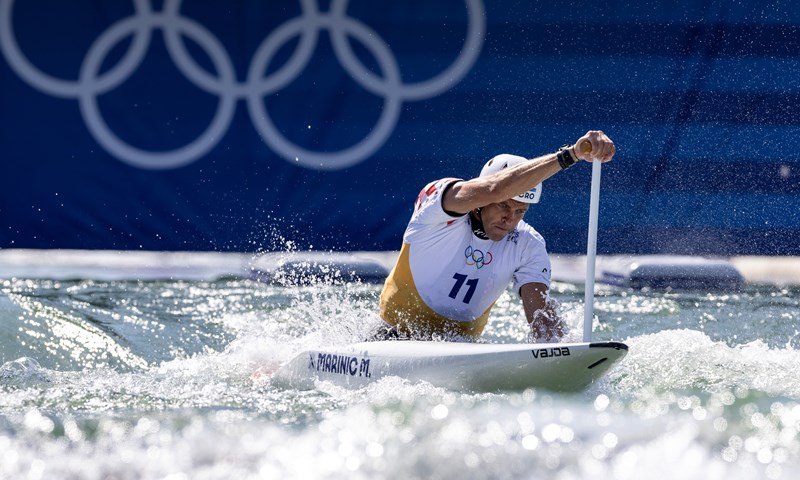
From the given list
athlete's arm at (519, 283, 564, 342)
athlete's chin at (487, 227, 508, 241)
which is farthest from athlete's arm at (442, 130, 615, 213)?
athlete's arm at (519, 283, 564, 342)

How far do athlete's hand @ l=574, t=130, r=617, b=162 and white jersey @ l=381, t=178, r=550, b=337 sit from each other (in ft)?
2.86

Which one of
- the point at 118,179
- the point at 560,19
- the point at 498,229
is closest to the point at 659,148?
the point at 560,19

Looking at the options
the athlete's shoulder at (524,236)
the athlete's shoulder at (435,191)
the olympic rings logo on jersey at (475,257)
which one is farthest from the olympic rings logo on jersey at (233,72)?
the olympic rings logo on jersey at (475,257)

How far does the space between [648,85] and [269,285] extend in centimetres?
342

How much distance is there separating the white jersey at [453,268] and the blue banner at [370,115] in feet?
10.1

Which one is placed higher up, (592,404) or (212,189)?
(212,189)

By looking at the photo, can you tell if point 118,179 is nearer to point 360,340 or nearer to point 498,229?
point 360,340

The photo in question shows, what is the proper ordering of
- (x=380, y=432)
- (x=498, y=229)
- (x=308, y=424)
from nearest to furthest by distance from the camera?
(x=380, y=432), (x=308, y=424), (x=498, y=229)

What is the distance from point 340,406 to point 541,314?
1222 millimetres

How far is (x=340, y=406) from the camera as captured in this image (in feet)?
18.0

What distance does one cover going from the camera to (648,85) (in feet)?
30.6

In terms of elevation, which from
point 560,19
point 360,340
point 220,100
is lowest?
point 360,340

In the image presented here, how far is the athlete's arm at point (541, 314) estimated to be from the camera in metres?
6.02

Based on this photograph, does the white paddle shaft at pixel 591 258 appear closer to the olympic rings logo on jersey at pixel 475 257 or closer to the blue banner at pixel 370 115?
the olympic rings logo on jersey at pixel 475 257
